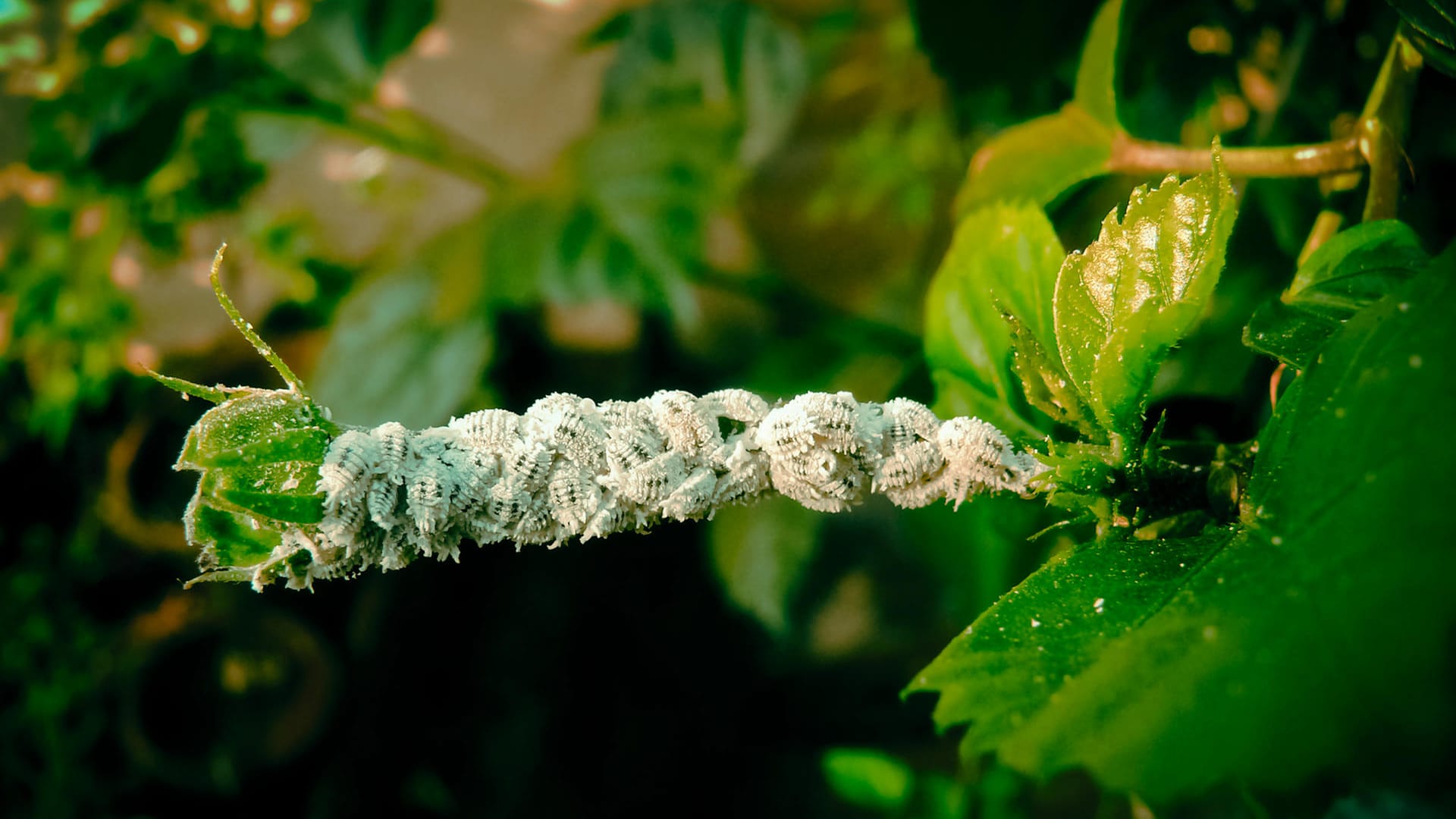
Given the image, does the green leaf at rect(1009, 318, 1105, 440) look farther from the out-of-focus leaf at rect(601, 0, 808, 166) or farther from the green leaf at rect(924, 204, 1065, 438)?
the out-of-focus leaf at rect(601, 0, 808, 166)

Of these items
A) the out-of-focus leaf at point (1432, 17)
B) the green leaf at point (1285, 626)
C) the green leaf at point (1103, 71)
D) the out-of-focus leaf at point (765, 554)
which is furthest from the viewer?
the out-of-focus leaf at point (765, 554)

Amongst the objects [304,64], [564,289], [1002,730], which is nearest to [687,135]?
[564,289]

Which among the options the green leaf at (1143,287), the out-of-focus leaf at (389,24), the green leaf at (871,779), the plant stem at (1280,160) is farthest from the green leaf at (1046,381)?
the out-of-focus leaf at (389,24)

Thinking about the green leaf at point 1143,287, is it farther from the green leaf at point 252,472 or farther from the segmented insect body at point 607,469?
the green leaf at point 252,472

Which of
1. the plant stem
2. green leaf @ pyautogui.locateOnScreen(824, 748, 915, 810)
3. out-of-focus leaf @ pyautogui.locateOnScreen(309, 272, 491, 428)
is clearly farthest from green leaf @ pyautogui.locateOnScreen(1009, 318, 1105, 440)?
out-of-focus leaf @ pyautogui.locateOnScreen(309, 272, 491, 428)

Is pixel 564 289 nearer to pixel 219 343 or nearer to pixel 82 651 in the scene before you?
pixel 219 343

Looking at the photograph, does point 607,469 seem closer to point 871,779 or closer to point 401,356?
point 871,779
